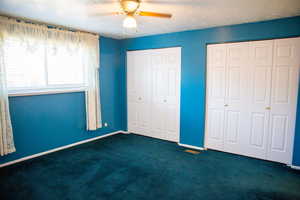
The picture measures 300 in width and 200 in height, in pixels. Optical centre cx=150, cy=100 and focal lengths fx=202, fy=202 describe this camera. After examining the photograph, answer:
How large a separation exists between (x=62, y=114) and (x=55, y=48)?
48.8 inches

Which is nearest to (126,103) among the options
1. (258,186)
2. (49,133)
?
(49,133)

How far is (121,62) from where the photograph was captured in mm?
4977

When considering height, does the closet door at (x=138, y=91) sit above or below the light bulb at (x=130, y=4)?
below

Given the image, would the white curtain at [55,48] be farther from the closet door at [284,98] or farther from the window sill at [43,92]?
the closet door at [284,98]

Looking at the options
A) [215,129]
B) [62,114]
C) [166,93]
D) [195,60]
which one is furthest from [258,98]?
[62,114]

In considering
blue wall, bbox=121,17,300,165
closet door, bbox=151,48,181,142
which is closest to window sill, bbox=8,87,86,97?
closet door, bbox=151,48,181,142

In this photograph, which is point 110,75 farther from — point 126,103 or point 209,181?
point 209,181

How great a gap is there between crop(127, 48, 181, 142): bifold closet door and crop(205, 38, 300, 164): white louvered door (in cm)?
73

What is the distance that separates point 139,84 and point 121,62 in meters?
0.73

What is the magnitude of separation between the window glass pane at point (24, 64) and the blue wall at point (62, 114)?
0.27 m

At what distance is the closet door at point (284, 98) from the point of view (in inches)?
122

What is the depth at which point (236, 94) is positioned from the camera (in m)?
3.61

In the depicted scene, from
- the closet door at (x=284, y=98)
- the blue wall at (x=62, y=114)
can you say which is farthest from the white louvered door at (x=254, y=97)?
the blue wall at (x=62, y=114)

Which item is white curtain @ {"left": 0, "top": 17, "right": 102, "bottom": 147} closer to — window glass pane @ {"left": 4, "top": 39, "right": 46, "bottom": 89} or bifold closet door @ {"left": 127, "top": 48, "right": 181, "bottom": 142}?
window glass pane @ {"left": 4, "top": 39, "right": 46, "bottom": 89}
